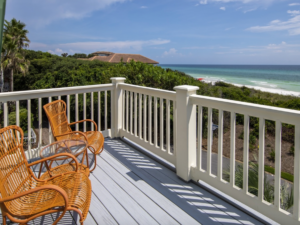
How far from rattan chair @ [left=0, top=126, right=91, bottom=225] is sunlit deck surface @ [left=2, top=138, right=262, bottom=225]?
0.44 metres

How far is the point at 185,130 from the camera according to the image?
263 centimetres

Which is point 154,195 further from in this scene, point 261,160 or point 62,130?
point 62,130

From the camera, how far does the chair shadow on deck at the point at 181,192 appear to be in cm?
206

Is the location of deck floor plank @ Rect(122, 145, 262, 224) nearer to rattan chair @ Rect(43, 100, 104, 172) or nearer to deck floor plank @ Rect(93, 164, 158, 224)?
deck floor plank @ Rect(93, 164, 158, 224)

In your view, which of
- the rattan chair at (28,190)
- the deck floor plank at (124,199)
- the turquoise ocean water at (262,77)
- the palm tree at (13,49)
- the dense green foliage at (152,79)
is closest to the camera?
the rattan chair at (28,190)

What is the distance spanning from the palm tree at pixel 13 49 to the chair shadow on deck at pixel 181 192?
983 inches

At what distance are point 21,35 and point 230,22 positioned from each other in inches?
1570

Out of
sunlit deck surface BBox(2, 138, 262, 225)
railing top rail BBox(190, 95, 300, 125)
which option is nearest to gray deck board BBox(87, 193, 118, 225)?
sunlit deck surface BBox(2, 138, 262, 225)

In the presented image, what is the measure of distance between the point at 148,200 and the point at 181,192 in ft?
1.28

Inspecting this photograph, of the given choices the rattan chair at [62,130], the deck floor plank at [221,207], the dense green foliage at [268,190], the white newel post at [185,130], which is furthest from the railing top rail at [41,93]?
the dense green foliage at [268,190]

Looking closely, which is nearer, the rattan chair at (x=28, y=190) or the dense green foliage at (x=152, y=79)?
the rattan chair at (x=28, y=190)

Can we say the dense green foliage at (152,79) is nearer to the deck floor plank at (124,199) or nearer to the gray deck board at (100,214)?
the deck floor plank at (124,199)

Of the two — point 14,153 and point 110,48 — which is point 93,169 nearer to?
point 14,153

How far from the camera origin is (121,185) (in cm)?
261
